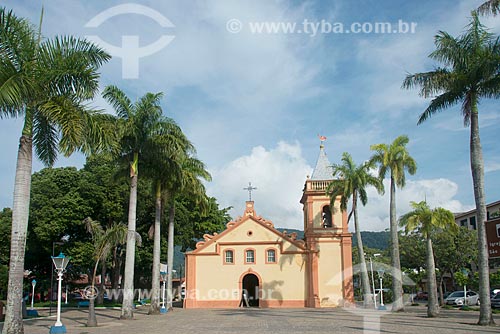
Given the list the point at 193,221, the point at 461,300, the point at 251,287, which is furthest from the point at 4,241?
the point at 461,300

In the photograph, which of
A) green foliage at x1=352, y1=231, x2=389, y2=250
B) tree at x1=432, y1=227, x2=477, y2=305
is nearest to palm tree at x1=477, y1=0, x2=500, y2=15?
tree at x1=432, y1=227, x2=477, y2=305

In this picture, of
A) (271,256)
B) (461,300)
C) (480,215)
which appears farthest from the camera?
(271,256)

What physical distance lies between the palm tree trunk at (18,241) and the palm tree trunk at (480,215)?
641 inches

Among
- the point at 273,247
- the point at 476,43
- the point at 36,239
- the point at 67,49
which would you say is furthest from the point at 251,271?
the point at 67,49

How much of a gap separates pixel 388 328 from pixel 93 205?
2512 cm

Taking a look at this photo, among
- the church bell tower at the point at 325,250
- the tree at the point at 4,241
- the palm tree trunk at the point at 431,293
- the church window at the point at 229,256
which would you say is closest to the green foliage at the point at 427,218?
the palm tree trunk at the point at 431,293

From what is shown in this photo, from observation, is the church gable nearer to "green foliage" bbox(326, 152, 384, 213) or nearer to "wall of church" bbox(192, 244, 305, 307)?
"wall of church" bbox(192, 244, 305, 307)

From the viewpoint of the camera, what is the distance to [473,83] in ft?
65.7

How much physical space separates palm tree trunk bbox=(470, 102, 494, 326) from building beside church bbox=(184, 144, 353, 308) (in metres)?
18.1

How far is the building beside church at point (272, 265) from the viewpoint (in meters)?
37.3

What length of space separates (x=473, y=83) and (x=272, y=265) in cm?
2268

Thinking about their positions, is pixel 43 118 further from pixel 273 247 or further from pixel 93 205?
pixel 273 247

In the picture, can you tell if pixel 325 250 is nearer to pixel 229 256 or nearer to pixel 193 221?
pixel 229 256

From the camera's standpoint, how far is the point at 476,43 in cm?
1991
